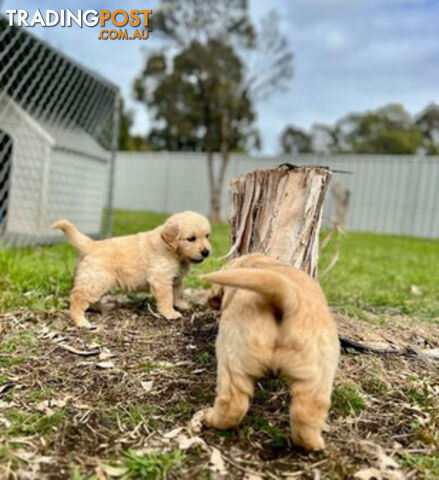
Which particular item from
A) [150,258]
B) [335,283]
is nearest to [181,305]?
[150,258]

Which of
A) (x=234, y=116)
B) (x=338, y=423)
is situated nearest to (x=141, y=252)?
(x=338, y=423)

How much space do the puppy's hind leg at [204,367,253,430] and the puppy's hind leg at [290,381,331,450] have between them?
14 centimetres

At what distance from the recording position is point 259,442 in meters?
1.66

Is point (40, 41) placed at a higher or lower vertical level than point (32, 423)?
higher

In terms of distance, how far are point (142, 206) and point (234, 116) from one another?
553cm

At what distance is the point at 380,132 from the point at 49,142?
21.1m

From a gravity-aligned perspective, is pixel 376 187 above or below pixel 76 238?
above

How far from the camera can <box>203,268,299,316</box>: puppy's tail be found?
143 centimetres

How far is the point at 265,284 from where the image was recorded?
1.45 metres

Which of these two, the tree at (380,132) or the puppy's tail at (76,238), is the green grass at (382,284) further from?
the tree at (380,132)

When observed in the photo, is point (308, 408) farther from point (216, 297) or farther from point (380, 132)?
point (380, 132)

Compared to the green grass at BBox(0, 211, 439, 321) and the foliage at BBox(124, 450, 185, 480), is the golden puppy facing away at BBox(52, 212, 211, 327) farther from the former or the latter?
the foliage at BBox(124, 450, 185, 480)

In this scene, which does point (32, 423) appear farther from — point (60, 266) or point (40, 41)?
point (40, 41)

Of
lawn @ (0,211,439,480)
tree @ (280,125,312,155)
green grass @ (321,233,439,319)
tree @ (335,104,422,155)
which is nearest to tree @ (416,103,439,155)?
tree @ (335,104,422,155)
